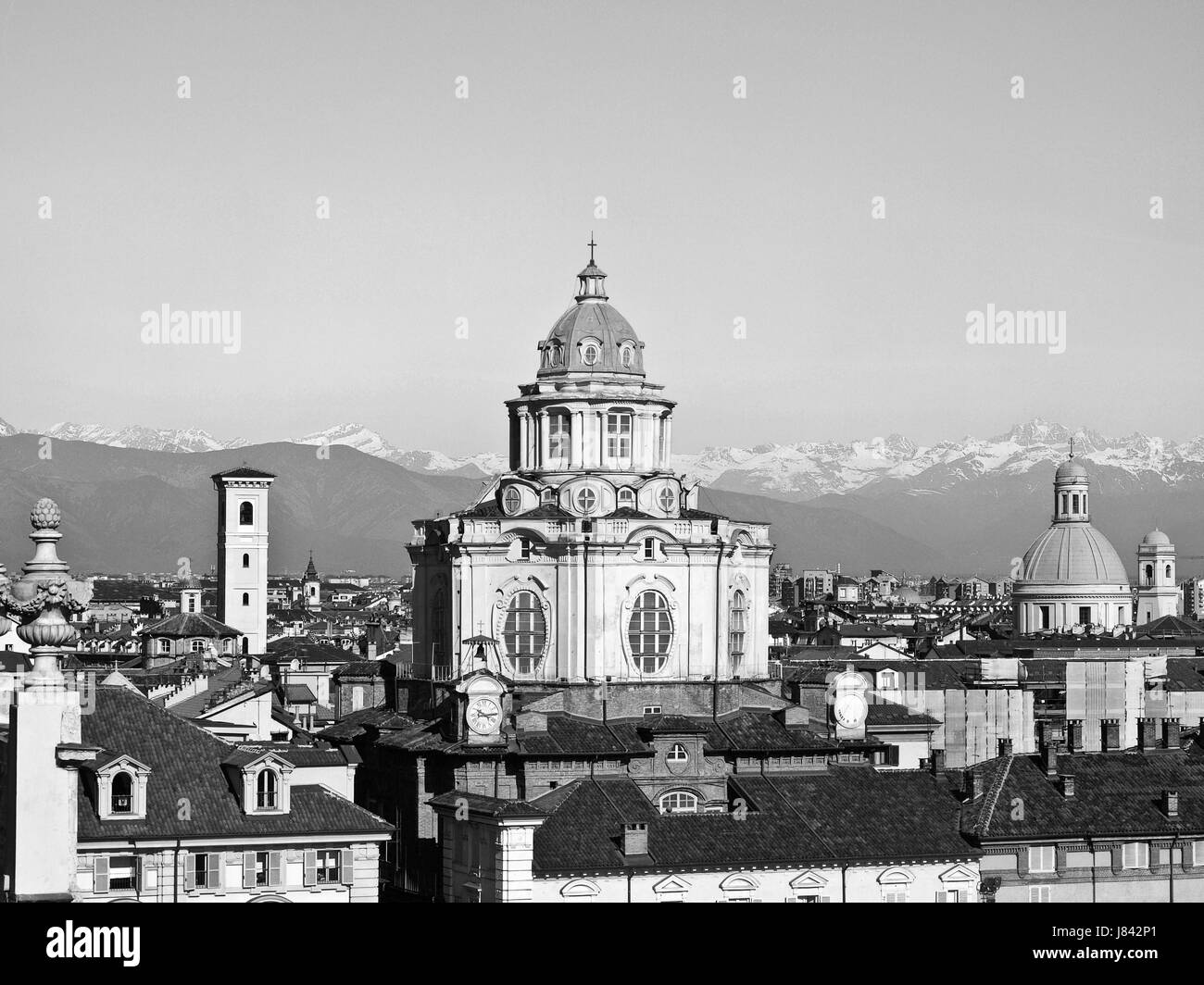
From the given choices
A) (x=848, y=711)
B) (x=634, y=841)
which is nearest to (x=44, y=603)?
(x=634, y=841)

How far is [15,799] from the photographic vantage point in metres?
27.8

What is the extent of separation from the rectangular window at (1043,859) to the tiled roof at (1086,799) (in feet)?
1.20

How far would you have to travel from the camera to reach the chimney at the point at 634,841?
6031cm

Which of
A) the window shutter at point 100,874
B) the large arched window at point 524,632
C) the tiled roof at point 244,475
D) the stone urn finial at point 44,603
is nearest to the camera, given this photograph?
the stone urn finial at point 44,603

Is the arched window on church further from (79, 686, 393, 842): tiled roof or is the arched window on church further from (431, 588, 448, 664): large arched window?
(79, 686, 393, 842): tiled roof

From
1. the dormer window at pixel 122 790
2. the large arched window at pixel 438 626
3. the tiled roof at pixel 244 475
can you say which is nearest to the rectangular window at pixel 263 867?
the dormer window at pixel 122 790

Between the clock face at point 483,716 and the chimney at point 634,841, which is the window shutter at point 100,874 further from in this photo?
the clock face at point 483,716

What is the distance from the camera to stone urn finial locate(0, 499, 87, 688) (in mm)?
28188

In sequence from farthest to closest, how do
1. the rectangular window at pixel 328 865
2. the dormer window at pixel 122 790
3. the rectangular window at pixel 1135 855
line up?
the rectangular window at pixel 1135 855 → the rectangular window at pixel 328 865 → the dormer window at pixel 122 790

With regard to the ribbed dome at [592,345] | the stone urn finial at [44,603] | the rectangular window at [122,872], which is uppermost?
the ribbed dome at [592,345]

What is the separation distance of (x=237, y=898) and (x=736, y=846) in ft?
51.6

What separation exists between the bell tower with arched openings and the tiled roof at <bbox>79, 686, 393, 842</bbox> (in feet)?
328
